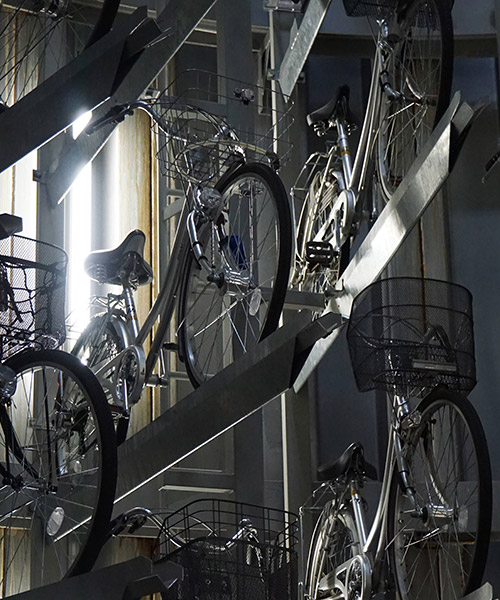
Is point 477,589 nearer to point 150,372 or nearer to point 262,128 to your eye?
point 150,372

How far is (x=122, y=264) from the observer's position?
219 inches

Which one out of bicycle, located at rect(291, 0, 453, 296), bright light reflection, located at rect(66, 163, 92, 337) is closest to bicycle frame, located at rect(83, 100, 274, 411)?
bicycle, located at rect(291, 0, 453, 296)

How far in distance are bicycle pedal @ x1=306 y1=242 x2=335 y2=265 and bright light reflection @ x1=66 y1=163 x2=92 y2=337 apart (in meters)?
2.28

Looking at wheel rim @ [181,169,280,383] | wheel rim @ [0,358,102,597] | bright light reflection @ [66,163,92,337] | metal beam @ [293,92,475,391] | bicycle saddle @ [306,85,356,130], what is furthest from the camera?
bright light reflection @ [66,163,92,337]

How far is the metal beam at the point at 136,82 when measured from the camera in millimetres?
5758

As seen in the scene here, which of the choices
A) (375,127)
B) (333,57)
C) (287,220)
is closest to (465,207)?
(333,57)

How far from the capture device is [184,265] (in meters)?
5.40

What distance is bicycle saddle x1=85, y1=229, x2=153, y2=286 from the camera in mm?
5539

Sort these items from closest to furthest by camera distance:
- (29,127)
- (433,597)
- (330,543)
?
1. (29,127)
2. (330,543)
3. (433,597)

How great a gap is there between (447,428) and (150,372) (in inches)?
100

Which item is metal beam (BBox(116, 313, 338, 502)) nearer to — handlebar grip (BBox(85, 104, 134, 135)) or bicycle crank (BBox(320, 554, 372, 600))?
bicycle crank (BBox(320, 554, 372, 600))

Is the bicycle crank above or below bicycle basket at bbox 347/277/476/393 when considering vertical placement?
below

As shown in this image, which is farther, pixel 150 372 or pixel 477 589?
pixel 150 372

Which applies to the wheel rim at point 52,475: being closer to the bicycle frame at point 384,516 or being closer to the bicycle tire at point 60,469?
the bicycle tire at point 60,469
